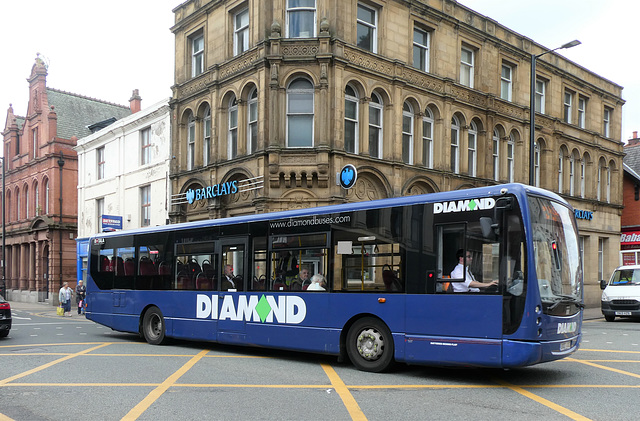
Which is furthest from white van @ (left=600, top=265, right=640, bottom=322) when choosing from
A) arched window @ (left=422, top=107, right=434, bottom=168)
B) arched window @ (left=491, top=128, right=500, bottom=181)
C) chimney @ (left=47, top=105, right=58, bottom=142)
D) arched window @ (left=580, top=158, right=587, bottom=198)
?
chimney @ (left=47, top=105, right=58, bottom=142)

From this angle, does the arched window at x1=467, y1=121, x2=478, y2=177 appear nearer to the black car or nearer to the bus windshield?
the bus windshield

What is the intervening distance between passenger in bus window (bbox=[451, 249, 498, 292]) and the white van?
1433 centimetres

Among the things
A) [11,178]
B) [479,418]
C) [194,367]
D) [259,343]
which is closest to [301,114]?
[259,343]

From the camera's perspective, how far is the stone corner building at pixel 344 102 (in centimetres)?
2173

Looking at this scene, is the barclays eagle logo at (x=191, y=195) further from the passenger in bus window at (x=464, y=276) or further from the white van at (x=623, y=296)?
the passenger in bus window at (x=464, y=276)

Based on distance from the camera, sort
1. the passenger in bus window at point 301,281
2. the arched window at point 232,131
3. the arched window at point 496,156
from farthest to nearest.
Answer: the arched window at point 496,156
the arched window at point 232,131
the passenger in bus window at point 301,281

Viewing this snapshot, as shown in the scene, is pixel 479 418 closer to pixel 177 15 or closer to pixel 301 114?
pixel 301 114

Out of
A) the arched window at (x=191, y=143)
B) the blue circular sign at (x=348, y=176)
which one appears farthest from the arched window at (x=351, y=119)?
the arched window at (x=191, y=143)

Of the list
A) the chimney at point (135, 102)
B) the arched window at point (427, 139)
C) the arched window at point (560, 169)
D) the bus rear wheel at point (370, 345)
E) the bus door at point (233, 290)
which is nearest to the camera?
the bus rear wheel at point (370, 345)

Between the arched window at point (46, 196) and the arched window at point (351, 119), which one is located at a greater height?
the arched window at point (351, 119)

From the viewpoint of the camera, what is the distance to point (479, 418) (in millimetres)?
6992

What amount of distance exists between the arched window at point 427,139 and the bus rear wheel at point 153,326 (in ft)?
45.9

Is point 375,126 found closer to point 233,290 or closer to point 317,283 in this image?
point 233,290

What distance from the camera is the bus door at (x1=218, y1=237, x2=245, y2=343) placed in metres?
12.6
